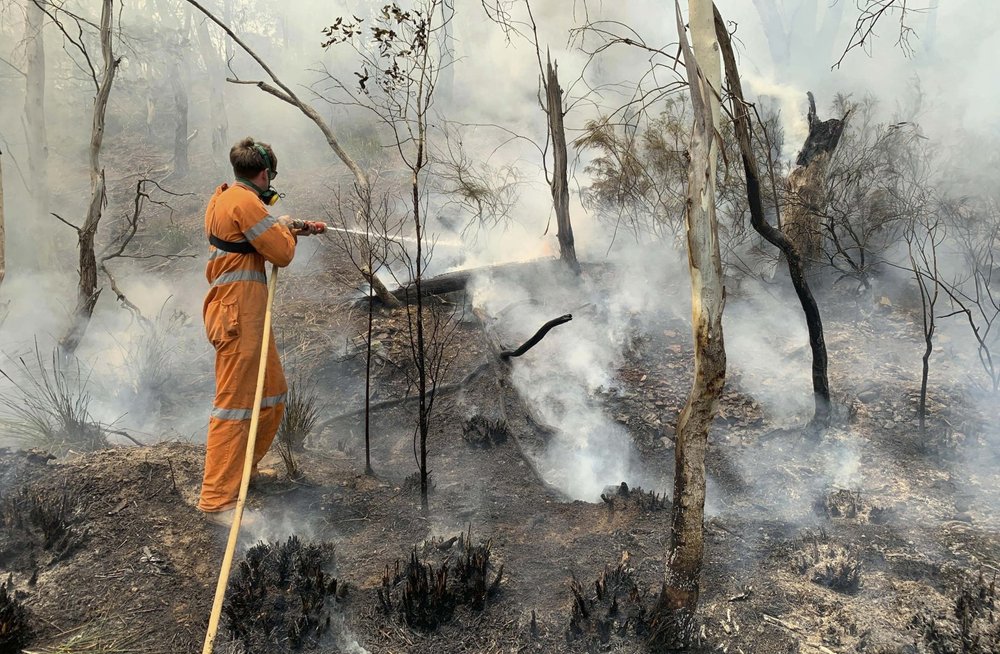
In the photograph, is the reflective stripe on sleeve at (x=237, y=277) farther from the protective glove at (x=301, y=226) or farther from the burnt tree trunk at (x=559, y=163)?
the burnt tree trunk at (x=559, y=163)

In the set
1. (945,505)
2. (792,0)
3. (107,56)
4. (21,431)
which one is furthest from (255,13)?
(945,505)

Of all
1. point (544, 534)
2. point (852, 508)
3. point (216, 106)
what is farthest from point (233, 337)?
point (216, 106)

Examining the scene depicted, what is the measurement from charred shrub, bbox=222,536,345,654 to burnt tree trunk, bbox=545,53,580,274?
18.2ft

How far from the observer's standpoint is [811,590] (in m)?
3.26

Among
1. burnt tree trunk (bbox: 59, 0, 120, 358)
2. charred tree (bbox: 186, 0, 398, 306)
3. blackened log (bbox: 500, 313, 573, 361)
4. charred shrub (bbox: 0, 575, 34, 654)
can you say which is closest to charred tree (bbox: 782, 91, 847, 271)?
blackened log (bbox: 500, 313, 573, 361)

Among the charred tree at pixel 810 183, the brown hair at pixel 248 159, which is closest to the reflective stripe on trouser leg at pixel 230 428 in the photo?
the brown hair at pixel 248 159

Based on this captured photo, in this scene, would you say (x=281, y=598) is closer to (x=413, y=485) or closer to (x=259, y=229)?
(x=413, y=485)

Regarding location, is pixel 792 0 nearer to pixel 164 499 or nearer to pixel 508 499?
pixel 508 499

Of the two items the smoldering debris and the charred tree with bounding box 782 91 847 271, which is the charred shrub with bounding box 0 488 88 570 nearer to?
the smoldering debris

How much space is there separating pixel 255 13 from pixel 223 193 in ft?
75.9

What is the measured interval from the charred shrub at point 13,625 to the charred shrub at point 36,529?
1.67 ft

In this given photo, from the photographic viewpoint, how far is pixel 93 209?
5352 millimetres

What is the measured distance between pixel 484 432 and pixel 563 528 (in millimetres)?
1699

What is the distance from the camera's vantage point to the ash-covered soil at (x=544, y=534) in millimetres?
2953
